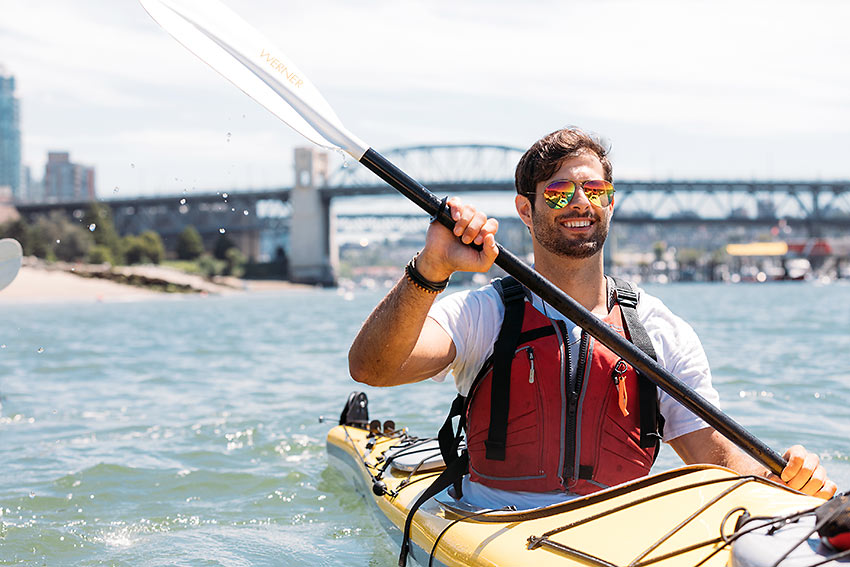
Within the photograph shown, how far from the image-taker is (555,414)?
293cm

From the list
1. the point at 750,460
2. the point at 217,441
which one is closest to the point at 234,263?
the point at 217,441

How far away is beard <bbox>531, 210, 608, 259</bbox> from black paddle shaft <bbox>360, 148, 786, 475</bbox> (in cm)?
20

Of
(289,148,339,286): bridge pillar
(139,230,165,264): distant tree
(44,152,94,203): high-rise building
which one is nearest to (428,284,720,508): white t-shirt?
(139,230,165,264): distant tree

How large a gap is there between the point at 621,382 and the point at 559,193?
0.69 metres

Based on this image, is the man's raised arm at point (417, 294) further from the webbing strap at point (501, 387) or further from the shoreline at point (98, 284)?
the shoreline at point (98, 284)

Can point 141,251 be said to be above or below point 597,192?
below

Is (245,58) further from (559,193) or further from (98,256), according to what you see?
(98,256)

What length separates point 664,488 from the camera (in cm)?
263

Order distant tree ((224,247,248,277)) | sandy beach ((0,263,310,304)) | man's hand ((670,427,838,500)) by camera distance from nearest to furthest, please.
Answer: man's hand ((670,427,838,500)) < sandy beach ((0,263,310,304)) < distant tree ((224,247,248,277))

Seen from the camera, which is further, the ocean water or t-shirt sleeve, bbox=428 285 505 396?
the ocean water

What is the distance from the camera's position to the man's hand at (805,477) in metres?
2.67

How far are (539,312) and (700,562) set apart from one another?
101cm

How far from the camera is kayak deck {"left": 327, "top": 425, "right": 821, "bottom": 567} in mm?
2422

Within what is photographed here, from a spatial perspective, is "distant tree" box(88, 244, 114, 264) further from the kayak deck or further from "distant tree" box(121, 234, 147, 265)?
the kayak deck
